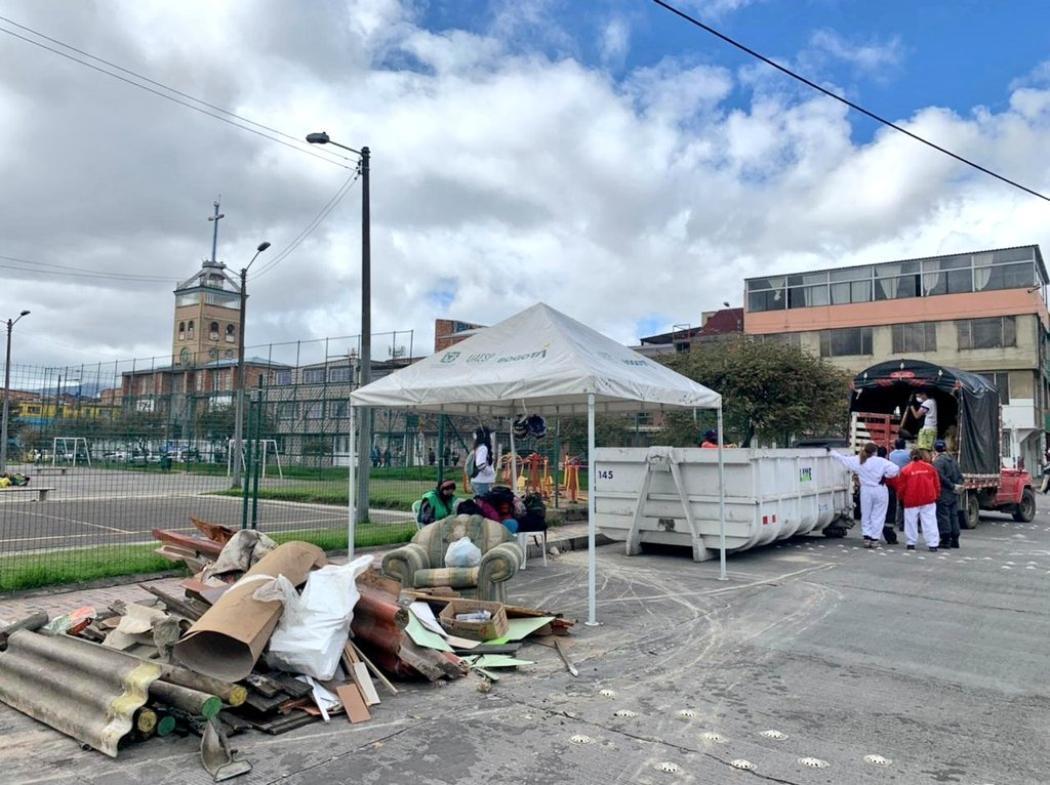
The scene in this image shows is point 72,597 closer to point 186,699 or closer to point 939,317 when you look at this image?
point 186,699

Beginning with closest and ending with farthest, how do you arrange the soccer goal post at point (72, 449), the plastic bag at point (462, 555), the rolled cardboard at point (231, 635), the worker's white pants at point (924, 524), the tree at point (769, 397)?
the rolled cardboard at point (231, 635) → the plastic bag at point (462, 555) → the worker's white pants at point (924, 524) → the soccer goal post at point (72, 449) → the tree at point (769, 397)

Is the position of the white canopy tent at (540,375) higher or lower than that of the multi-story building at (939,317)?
lower

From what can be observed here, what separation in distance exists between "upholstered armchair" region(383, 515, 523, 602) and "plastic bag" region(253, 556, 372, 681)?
207 cm

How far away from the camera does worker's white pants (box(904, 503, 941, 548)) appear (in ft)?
40.8

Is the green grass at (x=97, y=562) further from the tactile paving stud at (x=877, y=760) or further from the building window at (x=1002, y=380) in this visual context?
the building window at (x=1002, y=380)

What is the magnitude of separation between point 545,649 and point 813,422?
26.4 metres

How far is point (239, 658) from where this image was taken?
4.75 metres

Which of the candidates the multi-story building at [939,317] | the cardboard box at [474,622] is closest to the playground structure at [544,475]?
the cardboard box at [474,622]

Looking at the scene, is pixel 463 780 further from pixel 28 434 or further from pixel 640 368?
pixel 28 434

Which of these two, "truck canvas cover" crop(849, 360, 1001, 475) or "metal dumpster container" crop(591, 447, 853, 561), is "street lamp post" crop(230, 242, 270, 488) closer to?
"metal dumpster container" crop(591, 447, 853, 561)

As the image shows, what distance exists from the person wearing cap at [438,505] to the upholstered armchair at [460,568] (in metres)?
1.26

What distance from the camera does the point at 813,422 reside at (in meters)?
30.2

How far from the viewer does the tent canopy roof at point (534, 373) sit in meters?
7.73

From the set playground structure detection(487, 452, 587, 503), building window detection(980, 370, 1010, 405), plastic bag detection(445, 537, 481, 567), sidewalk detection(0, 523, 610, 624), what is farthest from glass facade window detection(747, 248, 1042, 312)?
sidewalk detection(0, 523, 610, 624)
